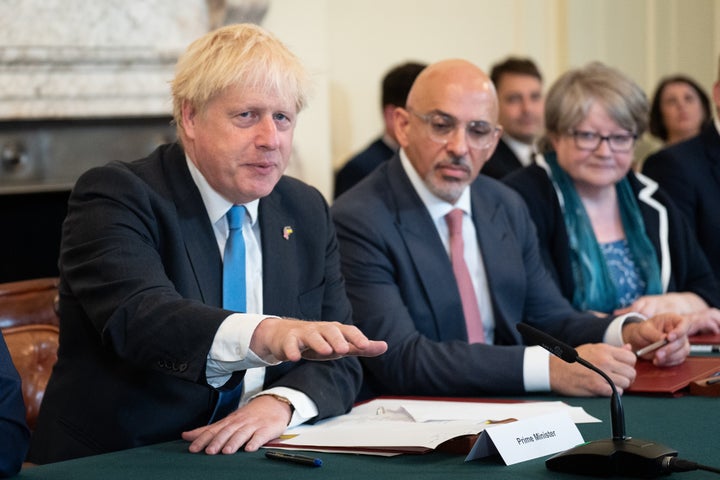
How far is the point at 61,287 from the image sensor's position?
89.7 inches

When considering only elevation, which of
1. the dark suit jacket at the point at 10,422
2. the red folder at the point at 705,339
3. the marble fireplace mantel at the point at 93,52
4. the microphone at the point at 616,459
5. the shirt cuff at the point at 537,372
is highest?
the marble fireplace mantel at the point at 93,52

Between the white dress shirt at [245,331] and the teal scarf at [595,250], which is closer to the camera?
the white dress shirt at [245,331]

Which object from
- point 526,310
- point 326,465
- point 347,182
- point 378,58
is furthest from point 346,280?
point 378,58

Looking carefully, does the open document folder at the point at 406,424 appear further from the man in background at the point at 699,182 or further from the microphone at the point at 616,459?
the man in background at the point at 699,182

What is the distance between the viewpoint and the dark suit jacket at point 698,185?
13.0 feet

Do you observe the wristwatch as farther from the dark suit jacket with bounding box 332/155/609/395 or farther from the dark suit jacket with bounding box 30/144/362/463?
the dark suit jacket with bounding box 332/155/609/395

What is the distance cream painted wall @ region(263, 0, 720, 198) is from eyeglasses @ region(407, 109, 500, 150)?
271cm

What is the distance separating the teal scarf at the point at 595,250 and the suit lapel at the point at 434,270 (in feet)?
2.27

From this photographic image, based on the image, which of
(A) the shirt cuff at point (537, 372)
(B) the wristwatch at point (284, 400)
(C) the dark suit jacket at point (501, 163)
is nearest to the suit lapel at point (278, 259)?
(B) the wristwatch at point (284, 400)

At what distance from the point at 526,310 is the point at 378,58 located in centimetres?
350

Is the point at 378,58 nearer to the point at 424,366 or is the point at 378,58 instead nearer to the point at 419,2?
the point at 419,2

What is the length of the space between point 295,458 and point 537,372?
2.71 ft

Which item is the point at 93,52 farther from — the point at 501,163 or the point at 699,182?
the point at 699,182

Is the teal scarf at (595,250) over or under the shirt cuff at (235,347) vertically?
under
